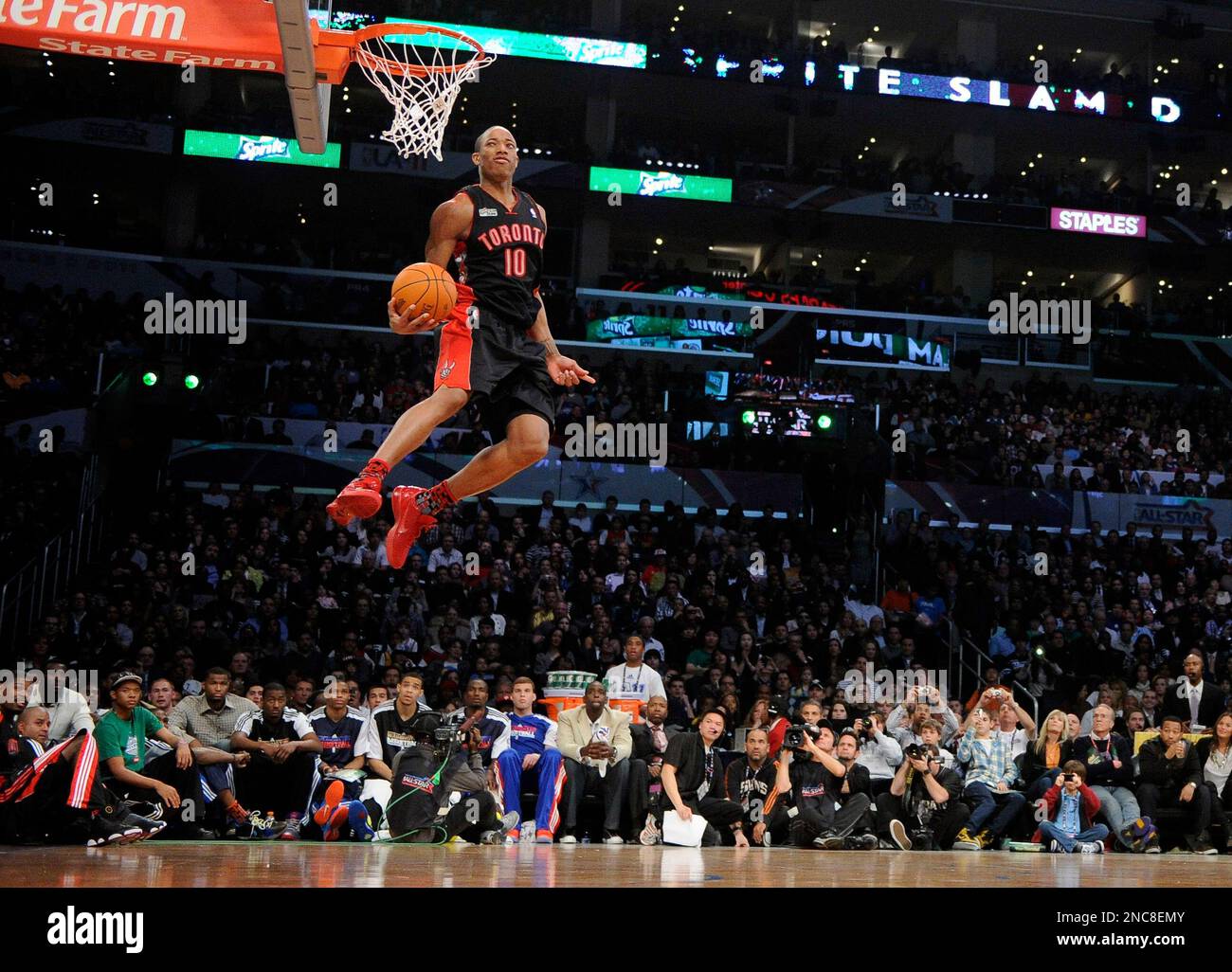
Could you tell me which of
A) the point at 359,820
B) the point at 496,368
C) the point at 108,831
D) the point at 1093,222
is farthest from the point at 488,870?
the point at 1093,222

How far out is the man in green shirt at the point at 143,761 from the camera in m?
8.58

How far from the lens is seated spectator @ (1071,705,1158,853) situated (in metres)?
10.8

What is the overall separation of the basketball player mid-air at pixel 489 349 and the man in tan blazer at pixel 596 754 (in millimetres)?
4519

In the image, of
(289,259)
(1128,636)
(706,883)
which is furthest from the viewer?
(289,259)

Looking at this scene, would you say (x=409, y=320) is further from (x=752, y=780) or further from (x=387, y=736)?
(x=752, y=780)

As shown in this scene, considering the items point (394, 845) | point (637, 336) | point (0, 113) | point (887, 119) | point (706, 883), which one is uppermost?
point (887, 119)

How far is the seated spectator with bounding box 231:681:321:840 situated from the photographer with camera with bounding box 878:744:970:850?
458 centimetres

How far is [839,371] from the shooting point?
88.3 feet

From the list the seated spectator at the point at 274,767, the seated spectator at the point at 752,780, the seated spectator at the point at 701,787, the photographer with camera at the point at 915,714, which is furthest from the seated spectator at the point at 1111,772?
the seated spectator at the point at 274,767

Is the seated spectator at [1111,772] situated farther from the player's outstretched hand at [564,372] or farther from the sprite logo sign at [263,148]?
the sprite logo sign at [263,148]

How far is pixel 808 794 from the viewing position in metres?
10.1
